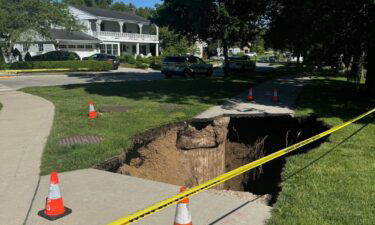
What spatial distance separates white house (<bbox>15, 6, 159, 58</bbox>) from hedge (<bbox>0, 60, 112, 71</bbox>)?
8.16 meters

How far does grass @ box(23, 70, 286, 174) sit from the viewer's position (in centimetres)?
703

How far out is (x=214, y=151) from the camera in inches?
407

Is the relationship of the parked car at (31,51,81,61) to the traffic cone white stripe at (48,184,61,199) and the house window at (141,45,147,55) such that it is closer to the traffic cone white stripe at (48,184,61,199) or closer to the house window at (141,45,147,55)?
the house window at (141,45,147,55)

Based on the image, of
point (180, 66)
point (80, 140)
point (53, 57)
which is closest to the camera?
point (80, 140)

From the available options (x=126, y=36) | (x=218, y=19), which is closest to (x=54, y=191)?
(x=218, y=19)

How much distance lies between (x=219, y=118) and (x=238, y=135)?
2.42ft

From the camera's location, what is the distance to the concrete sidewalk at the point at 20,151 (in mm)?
4852

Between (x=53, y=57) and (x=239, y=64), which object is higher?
(x=53, y=57)

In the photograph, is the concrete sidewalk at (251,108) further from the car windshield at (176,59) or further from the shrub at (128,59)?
the shrub at (128,59)

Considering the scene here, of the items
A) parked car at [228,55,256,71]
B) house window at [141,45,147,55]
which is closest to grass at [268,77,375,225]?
parked car at [228,55,256,71]

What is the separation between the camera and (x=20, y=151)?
24.1 ft

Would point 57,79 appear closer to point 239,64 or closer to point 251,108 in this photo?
point 251,108

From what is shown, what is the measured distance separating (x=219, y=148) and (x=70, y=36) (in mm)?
38592

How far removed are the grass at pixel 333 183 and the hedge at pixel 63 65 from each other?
27.7 meters
